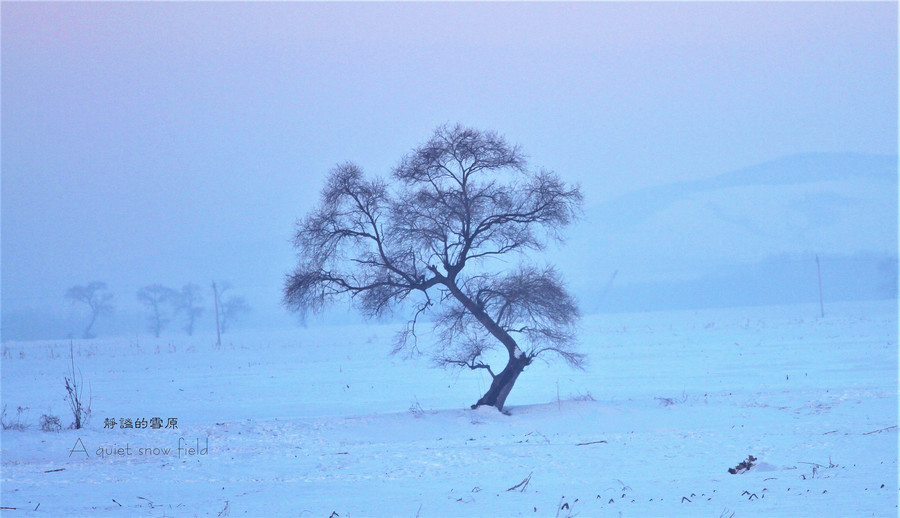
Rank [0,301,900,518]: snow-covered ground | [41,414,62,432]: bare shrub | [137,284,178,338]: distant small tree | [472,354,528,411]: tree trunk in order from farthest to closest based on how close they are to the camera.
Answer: [137,284,178,338]: distant small tree < [472,354,528,411]: tree trunk < [41,414,62,432]: bare shrub < [0,301,900,518]: snow-covered ground

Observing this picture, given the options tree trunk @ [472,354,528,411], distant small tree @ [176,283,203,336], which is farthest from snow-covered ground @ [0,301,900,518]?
distant small tree @ [176,283,203,336]

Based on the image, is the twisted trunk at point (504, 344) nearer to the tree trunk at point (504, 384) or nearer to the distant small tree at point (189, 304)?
the tree trunk at point (504, 384)

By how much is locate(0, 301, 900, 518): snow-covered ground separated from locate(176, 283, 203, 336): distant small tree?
9744cm

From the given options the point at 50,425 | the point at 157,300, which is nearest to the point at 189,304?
the point at 157,300

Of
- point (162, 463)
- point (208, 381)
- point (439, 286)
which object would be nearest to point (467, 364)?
point (439, 286)

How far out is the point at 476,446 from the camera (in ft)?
52.8

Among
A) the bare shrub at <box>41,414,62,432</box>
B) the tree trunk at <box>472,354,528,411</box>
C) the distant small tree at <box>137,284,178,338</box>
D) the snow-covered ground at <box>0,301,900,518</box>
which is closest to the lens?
the snow-covered ground at <box>0,301,900,518</box>

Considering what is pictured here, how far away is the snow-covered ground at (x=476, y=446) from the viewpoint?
10.7 metres

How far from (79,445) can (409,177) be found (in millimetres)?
9185

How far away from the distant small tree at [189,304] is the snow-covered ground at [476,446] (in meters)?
97.4

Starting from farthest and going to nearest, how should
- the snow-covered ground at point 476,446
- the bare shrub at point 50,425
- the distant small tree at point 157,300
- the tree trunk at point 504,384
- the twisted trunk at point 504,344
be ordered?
the distant small tree at point 157,300 < the tree trunk at point 504,384 < the twisted trunk at point 504,344 < the bare shrub at point 50,425 < the snow-covered ground at point 476,446

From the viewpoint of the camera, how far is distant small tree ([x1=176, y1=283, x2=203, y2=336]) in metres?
129

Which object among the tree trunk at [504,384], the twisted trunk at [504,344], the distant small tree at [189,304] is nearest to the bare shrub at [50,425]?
the twisted trunk at [504,344]

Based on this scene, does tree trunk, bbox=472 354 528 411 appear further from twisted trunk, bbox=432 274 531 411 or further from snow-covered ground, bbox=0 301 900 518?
snow-covered ground, bbox=0 301 900 518
